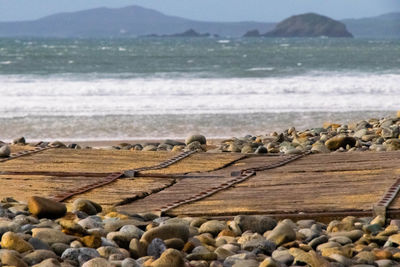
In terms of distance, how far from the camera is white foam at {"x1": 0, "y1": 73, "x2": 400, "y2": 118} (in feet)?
57.9

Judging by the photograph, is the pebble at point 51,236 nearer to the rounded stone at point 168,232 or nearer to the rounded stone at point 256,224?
the rounded stone at point 168,232

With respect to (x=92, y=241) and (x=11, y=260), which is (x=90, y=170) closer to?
(x=92, y=241)

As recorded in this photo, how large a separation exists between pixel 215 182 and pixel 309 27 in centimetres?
16710

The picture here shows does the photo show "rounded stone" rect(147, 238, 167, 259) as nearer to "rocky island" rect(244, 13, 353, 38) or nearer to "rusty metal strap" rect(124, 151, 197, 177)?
"rusty metal strap" rect(124, 151, 197, 177)

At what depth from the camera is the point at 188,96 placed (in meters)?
20.6

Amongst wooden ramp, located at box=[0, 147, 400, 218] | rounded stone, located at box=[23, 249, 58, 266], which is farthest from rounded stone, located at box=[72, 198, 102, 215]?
rounded stone, located at box=[23, 249, 58, 266]

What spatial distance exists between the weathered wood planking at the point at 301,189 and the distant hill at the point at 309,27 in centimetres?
15811

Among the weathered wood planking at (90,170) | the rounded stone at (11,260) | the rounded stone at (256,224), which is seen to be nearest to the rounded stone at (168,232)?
the rounded stone at (256,224)

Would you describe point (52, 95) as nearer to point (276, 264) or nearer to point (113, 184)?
point (113, 184)

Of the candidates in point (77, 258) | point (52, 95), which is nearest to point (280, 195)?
point (77, 258)

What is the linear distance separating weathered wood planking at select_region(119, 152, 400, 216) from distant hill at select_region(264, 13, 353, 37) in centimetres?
15811

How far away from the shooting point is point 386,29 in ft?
570

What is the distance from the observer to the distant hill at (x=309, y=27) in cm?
16375

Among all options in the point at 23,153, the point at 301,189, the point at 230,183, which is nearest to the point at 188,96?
the point at 23,153
